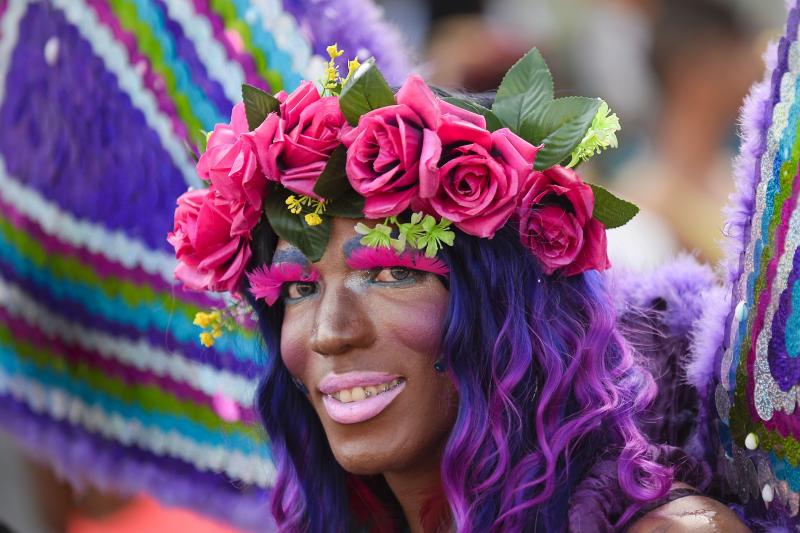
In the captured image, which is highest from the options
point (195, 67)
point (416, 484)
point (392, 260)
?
point (195, 67)

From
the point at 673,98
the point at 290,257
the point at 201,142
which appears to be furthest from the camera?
the point at 673,98

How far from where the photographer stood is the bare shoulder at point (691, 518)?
5.78 feet

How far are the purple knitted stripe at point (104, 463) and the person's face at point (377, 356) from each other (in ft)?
3.04

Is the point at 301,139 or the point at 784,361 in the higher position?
the point at 301,139

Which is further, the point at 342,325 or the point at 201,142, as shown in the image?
the point at 201,142

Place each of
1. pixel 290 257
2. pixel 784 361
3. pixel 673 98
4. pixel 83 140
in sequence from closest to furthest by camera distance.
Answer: pixel 784 361, pixel 290 257, pixel 83 140, pixel 673 98

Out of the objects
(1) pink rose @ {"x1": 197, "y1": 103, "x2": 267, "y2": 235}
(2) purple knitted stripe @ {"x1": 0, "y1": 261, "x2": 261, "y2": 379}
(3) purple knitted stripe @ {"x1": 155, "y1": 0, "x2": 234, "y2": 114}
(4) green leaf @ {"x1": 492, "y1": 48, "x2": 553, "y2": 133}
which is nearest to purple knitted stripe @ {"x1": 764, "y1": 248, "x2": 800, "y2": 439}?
(4) green leaf @ {"x1": 492, "y1": 48, "x2": 553, "y2": 133}

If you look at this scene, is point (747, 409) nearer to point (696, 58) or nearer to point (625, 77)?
point (696, 58)

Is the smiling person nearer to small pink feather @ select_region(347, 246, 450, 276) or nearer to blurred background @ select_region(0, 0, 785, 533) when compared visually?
small pink feather @ select_region(347, 246, 450, 276)

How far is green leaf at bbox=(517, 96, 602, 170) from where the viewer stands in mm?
1888

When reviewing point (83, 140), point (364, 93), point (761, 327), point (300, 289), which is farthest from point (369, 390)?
point (83, 140)

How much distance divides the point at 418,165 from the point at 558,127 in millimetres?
246

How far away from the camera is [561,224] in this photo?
1887 millimetres

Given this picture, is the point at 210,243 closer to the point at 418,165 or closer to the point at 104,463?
the point at 418,165
